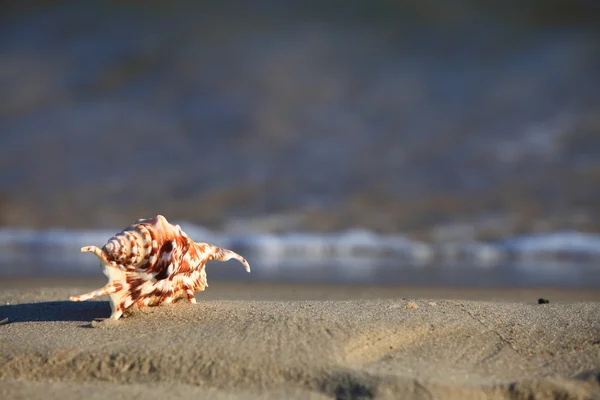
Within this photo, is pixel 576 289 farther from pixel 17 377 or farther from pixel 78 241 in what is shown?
pixel 78 241

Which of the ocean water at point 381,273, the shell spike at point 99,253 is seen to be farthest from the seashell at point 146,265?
the ocean water at point 381,273

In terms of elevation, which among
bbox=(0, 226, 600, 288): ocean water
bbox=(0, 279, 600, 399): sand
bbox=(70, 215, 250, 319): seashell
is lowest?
bbox=(0, 279, 600, 399): sand

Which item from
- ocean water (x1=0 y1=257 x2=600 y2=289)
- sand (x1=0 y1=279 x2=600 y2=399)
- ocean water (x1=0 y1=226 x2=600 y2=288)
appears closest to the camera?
sand (x1=0 y1=279 x2=600 y2=399)

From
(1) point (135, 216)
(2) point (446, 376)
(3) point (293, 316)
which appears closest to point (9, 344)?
(3) point (293, 316)

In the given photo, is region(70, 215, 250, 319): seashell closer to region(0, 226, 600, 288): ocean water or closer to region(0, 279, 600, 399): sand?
region(0, 279, 600, 399): sand

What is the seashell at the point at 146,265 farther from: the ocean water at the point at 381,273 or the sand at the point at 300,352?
the ocean water at the point at 381,273

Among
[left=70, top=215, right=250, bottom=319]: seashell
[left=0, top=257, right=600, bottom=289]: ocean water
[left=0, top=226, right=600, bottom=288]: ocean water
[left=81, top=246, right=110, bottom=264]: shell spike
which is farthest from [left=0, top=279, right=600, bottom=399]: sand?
[left=0, top=226, right=600, bottom=288]: ocean water

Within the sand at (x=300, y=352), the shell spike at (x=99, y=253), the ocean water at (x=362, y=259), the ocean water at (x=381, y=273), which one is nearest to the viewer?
the sand at (x=300, y=352)
